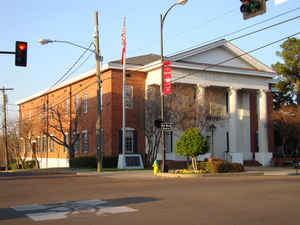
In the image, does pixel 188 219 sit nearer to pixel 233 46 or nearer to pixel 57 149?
pixel 233 46

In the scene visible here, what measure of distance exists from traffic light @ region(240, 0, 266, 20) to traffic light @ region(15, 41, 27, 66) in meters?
9.98

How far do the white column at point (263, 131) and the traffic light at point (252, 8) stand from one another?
31746 millimetres

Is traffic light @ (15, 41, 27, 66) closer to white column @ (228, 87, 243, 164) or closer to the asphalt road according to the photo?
the asphalt road

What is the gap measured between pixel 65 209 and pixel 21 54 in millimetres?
8861

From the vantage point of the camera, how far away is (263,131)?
136 ft

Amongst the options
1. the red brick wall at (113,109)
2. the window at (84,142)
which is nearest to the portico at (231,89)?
the red brick wall at (113,109)

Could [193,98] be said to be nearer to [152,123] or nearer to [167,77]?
[152,123]

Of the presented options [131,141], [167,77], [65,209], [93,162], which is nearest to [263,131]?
[131,141]

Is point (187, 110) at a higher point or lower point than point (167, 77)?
lower

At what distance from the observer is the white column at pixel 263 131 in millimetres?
41031

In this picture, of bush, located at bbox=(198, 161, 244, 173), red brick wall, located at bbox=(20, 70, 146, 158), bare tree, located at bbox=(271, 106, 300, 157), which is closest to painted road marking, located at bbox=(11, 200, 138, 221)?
bush, located at bbox=(198, 161, 244, 173)

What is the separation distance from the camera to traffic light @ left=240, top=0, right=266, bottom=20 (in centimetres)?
1019

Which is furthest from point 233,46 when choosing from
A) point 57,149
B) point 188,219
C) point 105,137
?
point 188,219

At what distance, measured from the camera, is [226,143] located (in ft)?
138
